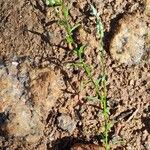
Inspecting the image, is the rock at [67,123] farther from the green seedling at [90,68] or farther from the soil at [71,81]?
the green seedling at [90,68]

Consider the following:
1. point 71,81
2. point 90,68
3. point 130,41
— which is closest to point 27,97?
point 71,81

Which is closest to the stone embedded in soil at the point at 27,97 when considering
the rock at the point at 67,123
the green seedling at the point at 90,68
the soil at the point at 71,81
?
the soil at the point at 71,81

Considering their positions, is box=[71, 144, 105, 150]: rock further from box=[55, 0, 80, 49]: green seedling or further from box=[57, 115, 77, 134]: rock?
box=[55, 0, 80, 49]: green seedling

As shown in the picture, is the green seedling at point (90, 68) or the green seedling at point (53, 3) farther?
the green seedling at point (53, 3)

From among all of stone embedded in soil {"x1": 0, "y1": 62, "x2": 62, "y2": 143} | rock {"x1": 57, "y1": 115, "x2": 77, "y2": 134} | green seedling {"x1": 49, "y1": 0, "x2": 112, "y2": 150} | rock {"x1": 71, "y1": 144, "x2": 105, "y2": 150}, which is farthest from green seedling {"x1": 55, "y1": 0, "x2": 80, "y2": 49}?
rock {"x1": 71, "y1": 144, "x2": 105, "y2": 150}

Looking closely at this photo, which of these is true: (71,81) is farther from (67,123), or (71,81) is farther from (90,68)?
(67,123)

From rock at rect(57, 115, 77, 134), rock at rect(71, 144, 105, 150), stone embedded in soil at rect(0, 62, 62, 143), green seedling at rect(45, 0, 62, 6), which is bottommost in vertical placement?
rock at rect(71, 144, 105, 150)
